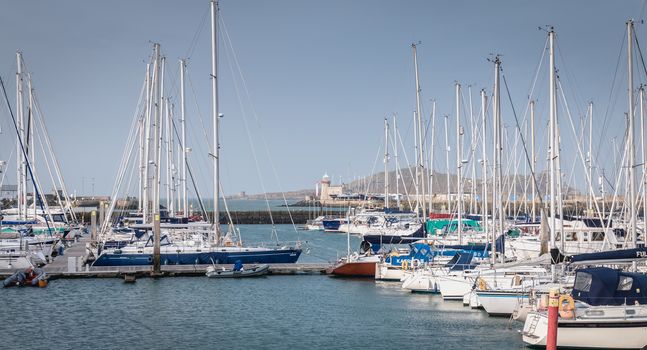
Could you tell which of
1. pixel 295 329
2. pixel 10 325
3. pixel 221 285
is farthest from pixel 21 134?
pixel 295 329

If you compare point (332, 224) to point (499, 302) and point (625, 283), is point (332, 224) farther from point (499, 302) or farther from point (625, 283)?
point (625, 283)

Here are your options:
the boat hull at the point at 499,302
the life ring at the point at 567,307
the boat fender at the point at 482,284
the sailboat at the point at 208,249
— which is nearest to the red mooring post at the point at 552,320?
the life ring at the point at 567,307

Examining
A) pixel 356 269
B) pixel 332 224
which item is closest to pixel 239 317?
pixel 356 269

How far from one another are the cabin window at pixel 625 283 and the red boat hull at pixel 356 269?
21.6m

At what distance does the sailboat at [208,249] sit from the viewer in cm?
4806

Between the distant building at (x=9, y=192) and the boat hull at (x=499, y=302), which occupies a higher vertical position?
the distant building at (x=9, y=192)

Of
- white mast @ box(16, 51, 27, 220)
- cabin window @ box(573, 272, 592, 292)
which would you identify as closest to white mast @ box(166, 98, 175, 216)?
white mast @ box(16, 51, 27, 220)

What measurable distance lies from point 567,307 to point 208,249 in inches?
1134

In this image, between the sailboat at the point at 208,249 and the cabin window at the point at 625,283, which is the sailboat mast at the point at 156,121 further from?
the cabin window at the point at 625,283

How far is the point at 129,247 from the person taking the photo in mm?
49406

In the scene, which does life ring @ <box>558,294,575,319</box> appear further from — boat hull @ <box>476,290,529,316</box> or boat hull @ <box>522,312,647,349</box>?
boat hull @ <box>476,290,529,316</box>

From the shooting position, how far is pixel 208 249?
48.4 meters

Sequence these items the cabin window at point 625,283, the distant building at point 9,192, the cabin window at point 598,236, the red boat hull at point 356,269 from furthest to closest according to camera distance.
→ the distant building at point 9,192 → the red boat hull at point 356,269 → the cabin window at point 598,236 → the cabin window at point 625,283

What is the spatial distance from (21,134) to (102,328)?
41.7m
